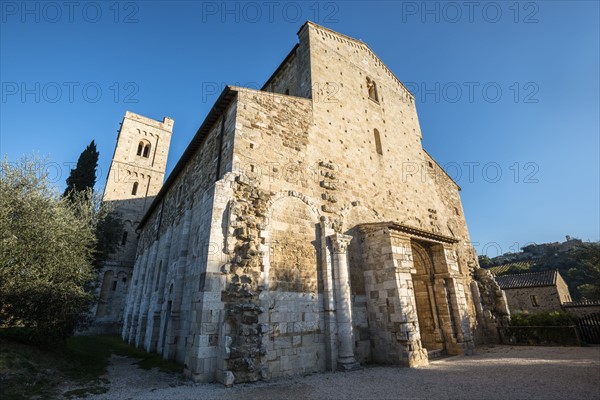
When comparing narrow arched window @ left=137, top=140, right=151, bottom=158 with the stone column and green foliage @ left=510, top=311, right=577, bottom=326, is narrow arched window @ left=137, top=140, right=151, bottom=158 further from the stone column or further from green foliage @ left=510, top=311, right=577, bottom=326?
green foliage @ left=510, top=311, right=577, bottom=326

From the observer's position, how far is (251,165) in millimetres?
8867

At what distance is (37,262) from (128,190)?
77.1ft

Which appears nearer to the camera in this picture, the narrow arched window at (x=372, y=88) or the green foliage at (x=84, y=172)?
the narrow arched window at (x=372, y=88)

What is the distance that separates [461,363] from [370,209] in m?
5.88

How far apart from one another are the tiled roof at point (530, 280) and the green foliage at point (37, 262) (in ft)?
111

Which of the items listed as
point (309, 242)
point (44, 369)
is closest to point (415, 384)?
point (309, 242)

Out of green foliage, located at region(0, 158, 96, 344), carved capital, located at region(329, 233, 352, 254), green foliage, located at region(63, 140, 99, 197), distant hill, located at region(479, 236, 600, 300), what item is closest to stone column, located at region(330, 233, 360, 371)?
carved capital, located at region(329, 233, 352, 254)

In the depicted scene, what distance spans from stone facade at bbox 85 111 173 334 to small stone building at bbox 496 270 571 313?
36.3m

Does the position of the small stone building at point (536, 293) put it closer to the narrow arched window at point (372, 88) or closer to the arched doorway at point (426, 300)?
the arched doorway at point (426, 300)

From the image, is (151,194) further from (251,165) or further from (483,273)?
(483,273)

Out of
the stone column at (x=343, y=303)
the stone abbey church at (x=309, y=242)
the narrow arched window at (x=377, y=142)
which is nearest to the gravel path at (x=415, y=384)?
the stone column at (x=343, y=303)

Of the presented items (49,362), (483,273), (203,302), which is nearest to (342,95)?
(203,302)

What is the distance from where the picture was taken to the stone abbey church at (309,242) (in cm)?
734

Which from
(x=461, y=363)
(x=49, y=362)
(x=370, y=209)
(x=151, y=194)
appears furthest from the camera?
(x=151, y=194)
